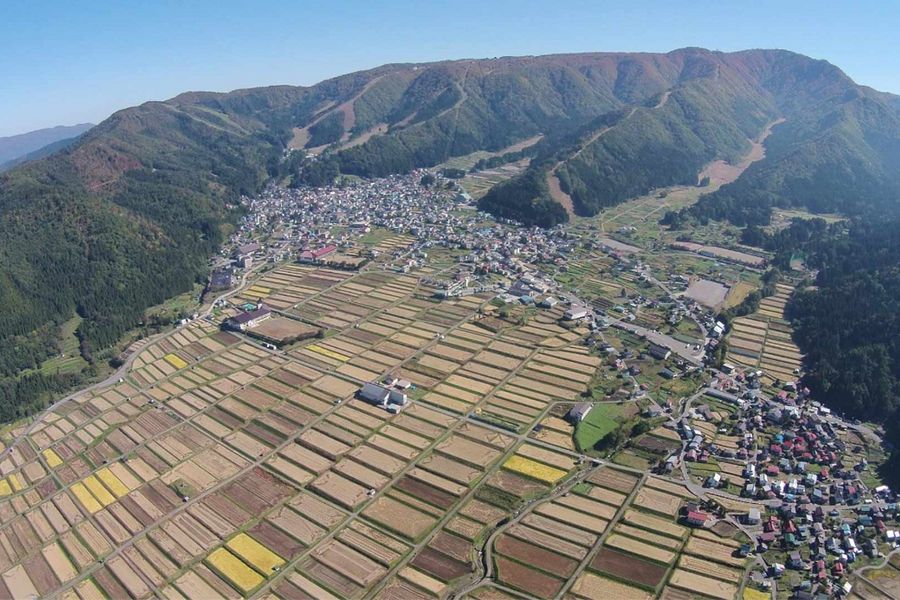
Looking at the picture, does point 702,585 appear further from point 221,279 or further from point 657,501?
point 221,279

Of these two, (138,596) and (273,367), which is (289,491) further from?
(273,367)

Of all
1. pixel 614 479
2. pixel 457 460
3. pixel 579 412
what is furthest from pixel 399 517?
pixel 579 412

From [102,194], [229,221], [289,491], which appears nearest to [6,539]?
[289,491]

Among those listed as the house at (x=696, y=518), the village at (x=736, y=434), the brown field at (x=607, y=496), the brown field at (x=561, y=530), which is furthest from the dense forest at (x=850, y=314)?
the brown field at (x=561, y=530)

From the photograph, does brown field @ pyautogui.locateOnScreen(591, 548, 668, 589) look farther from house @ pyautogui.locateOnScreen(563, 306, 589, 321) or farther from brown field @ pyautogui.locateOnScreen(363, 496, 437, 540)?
house @ pyautogui.locateOnScreen(563, 306, 589, 321)

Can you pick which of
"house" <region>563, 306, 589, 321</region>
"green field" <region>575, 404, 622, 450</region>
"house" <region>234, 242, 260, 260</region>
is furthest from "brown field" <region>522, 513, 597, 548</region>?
"house" <region>234, 242, 260, 260</region>

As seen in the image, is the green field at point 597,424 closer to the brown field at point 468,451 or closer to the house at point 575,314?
the brown field at point 468,451
